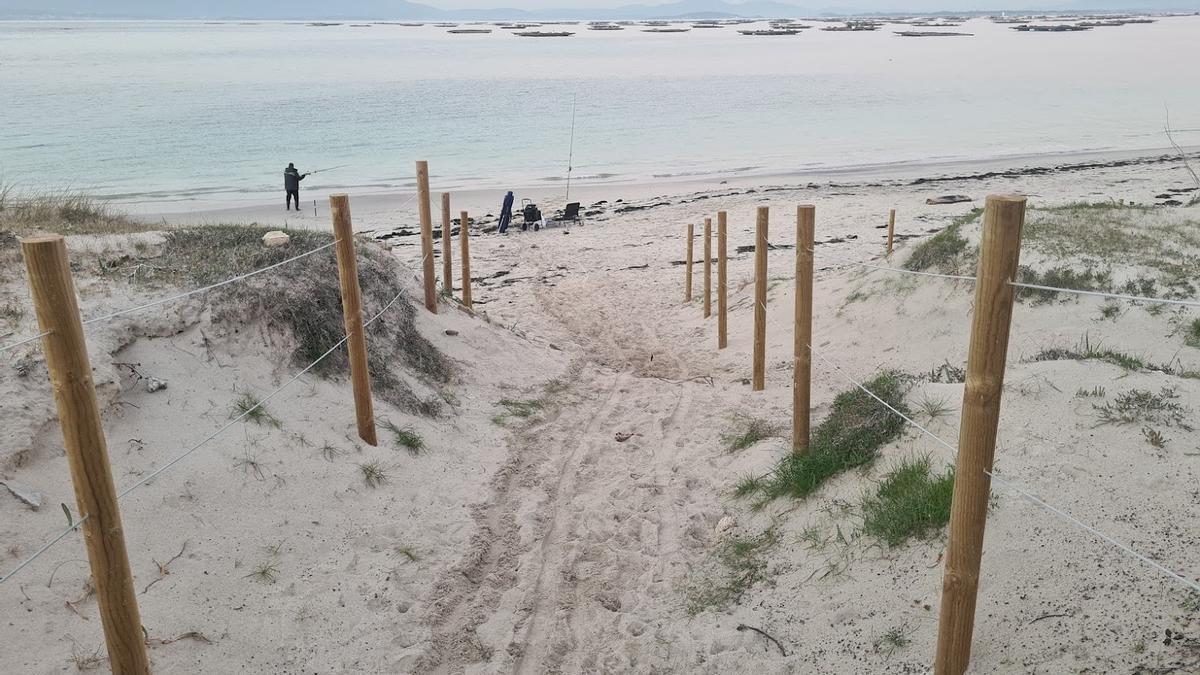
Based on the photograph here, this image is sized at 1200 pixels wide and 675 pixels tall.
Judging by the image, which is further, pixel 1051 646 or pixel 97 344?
pixel 97 344

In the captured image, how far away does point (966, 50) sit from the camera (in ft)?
299

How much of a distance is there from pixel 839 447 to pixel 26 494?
4.70m

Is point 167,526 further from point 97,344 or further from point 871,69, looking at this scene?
point 871,69

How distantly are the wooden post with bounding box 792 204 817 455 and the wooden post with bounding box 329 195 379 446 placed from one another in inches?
120

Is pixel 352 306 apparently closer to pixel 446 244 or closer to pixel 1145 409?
pixel 1145 409

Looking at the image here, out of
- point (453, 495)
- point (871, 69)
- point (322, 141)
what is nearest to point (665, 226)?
point (453, 495)

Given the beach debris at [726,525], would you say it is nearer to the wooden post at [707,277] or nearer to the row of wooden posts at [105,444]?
the row of wooden posts at [105,444]

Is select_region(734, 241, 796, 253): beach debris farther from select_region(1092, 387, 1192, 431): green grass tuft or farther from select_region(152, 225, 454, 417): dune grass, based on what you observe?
select_region(1092, 387, 1192, 431): green grass tuft

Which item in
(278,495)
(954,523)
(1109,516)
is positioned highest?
(954,523)

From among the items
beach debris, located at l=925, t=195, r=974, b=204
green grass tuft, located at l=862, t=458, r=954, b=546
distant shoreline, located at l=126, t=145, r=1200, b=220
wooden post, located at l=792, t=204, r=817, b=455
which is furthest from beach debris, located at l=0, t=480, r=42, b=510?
beach debris, located at l=925, t=195, r=974, b=204

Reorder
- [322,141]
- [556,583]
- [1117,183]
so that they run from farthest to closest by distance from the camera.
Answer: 1. [322,141]
2. [1117,183]
3. [556,583]

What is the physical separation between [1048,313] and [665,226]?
38.5 ft

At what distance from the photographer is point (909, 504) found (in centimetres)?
452

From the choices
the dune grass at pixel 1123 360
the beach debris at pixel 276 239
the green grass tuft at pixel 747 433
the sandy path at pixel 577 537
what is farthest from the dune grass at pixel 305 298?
the dune grass at pixel 1123 360
